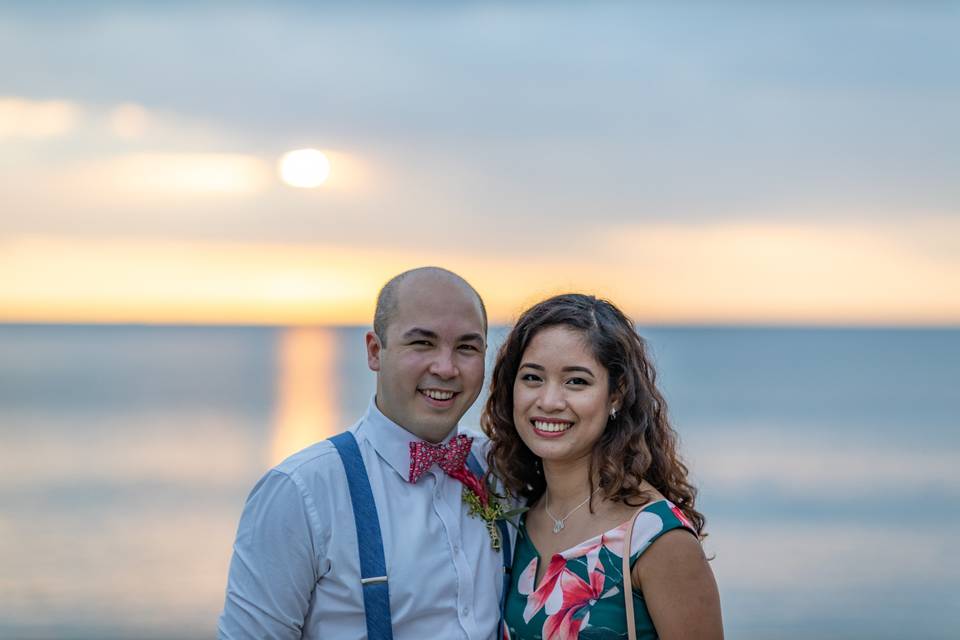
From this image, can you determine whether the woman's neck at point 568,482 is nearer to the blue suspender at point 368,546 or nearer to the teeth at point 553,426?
the teeth at point 553,426

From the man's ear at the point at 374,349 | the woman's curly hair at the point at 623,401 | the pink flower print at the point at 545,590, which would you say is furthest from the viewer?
the man's ear at the point at 374,349

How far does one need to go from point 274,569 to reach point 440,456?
71 centimetres

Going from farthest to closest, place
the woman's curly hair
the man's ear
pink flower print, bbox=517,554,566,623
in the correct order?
the man's ear
the woman's curly hair
pink flower print, bbox=517,554,566,623

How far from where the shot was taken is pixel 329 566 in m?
3.54

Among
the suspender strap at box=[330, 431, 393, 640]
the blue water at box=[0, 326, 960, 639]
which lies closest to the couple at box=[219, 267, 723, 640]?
the suspender strap at box=[330, 431, 393, 640]

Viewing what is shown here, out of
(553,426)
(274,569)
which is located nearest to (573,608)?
(553,426)

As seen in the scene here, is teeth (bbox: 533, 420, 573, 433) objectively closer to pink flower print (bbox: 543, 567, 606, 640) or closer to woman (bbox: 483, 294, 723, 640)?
woman (bbox: 483, 294, 723, 640)

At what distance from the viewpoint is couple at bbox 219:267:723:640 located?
3533 millimetres

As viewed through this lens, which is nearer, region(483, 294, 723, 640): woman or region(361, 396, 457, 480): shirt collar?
region(483, 294, 723, 640): woman

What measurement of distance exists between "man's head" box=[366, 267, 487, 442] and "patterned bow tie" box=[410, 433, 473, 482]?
67 mm

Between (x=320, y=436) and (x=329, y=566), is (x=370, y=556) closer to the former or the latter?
(x=329, y=566)

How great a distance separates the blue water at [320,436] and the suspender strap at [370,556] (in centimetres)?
145

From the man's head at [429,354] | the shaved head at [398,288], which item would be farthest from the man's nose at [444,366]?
the shaved head at [398,288]

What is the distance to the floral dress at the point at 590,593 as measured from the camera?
3561mm
